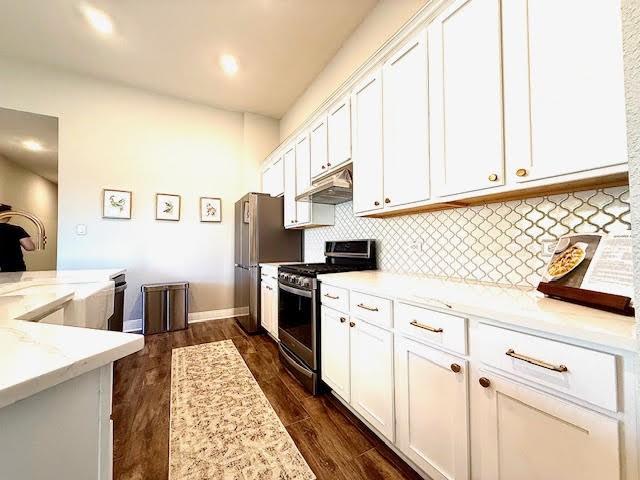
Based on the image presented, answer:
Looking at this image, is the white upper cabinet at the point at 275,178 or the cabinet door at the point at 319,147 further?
the white upper cabinet at the point at 275,178

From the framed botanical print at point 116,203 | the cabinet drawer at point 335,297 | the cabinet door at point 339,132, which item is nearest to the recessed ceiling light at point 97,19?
the framed botanical print at point 116,203

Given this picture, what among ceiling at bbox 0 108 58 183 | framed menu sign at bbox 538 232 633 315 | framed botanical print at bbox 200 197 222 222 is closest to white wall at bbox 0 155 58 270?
ceiling at bbox 0 108 58 183

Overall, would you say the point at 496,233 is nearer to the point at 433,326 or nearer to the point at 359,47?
the point at 433,326

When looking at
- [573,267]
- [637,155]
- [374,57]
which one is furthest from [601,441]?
[374,57]

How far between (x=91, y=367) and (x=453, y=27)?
6.38 ft

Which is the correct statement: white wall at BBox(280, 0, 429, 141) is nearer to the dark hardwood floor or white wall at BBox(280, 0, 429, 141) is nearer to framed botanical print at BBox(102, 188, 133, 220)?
framed botanical print at BBox(102, 188, 133, 220)

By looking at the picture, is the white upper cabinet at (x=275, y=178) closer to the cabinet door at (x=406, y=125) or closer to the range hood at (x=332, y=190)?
the range hood at (x=332, y=190)

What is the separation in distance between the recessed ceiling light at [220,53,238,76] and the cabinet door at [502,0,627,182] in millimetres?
2802

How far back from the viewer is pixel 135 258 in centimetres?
347

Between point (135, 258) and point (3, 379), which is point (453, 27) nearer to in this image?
point (3, 379)

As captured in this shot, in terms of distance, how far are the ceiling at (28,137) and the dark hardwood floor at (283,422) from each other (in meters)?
3.25

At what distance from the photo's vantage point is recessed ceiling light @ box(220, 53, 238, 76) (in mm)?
2949

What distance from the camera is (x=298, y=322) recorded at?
2.16 m

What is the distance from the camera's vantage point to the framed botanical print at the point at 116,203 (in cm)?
333
